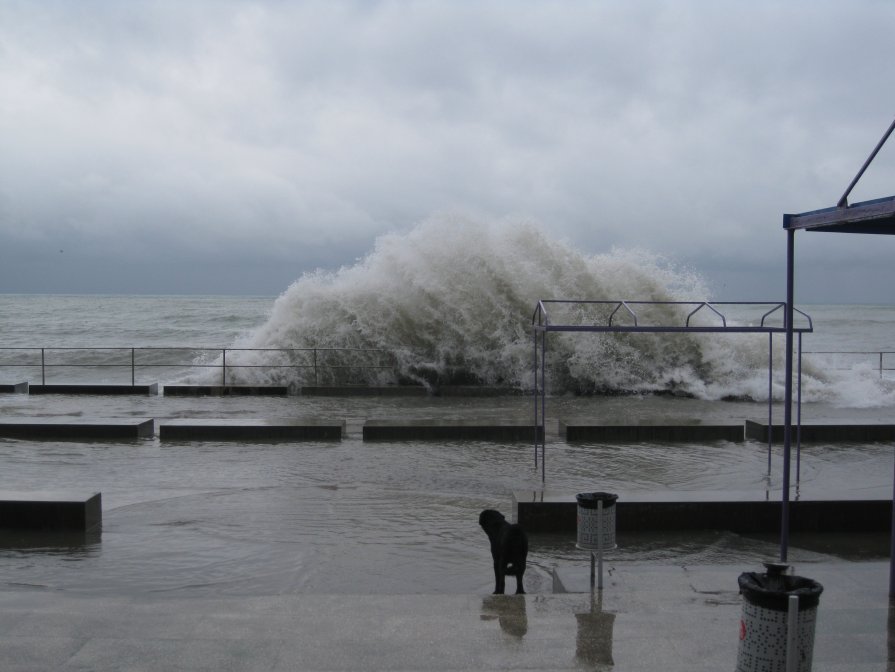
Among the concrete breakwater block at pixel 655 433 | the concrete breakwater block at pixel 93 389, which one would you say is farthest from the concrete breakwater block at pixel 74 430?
the concrete breakwater block at pixel 655 433

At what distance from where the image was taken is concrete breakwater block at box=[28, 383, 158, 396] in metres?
17.6

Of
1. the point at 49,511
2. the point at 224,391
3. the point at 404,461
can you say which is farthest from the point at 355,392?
the point at 49,511

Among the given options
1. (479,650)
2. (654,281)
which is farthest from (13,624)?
(654,281)

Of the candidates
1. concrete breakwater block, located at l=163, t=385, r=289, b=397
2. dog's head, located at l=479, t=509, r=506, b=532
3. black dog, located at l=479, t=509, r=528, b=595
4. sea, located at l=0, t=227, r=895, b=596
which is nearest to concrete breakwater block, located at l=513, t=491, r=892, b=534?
sea, located at l=0, t=227, r=895, b=596

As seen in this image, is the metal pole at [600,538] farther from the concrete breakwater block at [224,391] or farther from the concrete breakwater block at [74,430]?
the concrete breakwater block at [224,391]

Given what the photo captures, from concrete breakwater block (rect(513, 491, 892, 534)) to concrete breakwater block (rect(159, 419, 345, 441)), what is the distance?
17.4ft

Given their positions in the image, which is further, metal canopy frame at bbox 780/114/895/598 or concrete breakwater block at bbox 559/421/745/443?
concrete breakwater block at bbox 559/421/745/443

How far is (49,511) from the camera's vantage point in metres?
7.04

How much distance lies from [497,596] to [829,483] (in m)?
5.75

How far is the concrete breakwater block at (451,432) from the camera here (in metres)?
12.0

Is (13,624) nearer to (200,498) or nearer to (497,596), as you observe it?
(497,596)

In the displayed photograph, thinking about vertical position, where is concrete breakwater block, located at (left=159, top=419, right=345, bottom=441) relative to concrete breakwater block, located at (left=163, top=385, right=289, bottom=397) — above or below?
below

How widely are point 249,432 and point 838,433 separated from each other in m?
8.62

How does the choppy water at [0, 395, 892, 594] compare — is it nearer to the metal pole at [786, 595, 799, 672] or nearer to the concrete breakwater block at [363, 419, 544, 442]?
the concrete breakwater block at [363, 419, 544, 442]
